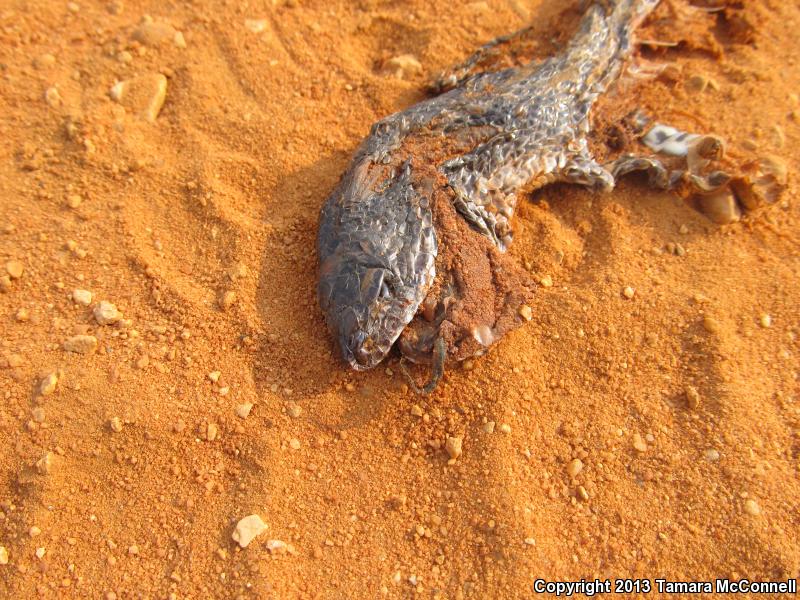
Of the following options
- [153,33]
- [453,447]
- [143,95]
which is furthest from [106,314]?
[153,33]

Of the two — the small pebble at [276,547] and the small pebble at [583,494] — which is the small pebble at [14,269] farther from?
the small pebble at [583,494]

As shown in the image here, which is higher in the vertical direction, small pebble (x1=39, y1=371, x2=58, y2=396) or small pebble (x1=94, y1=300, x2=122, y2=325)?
small pebble (x1=94, y1=300, x2=122, y2=325)

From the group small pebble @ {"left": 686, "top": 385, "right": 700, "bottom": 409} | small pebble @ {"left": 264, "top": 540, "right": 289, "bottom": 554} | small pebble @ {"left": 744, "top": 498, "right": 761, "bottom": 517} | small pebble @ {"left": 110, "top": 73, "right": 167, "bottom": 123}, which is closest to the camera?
small pebble @ {"left": 264, "top": 540, "right": 289, "bottom": 554}

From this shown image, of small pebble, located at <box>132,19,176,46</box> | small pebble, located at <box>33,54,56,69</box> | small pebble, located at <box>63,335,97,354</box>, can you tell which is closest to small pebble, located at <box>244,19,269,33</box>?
small pebble, located at <box>132,19,176,46</box>

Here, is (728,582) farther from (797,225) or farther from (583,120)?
(583,120)

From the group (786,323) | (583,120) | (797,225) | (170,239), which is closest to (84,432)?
(170,239)

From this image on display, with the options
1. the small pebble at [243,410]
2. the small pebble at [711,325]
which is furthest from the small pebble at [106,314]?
the small pebble at [711,325]

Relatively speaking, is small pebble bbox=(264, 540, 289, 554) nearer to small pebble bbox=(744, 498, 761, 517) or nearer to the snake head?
the snake head
